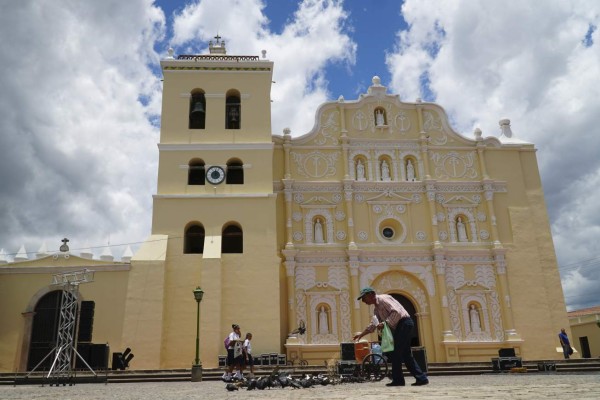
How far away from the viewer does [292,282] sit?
19.4 metres

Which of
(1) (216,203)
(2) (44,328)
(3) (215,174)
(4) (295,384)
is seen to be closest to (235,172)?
(3) (215,174)

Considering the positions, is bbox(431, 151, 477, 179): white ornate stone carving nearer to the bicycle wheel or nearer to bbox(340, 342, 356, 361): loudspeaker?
bbox(340, 342, 356, 361): loudspeaker

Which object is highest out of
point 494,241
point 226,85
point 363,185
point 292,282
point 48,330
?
point 226,85

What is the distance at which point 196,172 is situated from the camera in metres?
20.4

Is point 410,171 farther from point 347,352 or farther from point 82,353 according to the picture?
point 82,353

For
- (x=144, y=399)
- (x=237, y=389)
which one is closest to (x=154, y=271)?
(x=237, y=389)

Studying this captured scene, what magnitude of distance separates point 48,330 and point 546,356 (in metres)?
16.8

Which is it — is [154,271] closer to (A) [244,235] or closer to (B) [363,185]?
(A) [244,235]

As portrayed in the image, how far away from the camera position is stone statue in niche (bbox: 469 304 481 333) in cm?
1955

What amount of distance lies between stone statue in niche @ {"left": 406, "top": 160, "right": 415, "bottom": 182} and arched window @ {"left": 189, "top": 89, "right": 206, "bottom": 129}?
8262mm

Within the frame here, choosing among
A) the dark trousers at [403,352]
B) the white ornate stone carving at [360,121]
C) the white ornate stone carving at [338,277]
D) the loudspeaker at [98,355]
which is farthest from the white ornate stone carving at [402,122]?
the dark trousers at [403,352]

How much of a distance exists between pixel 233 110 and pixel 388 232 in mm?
7726

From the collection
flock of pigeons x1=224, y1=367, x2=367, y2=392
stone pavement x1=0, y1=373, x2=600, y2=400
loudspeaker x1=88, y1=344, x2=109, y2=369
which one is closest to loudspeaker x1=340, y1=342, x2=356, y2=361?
flock of pigeons x1=224, y1=367, x2=367, y2=392

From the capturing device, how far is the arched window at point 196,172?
20.2 meters
